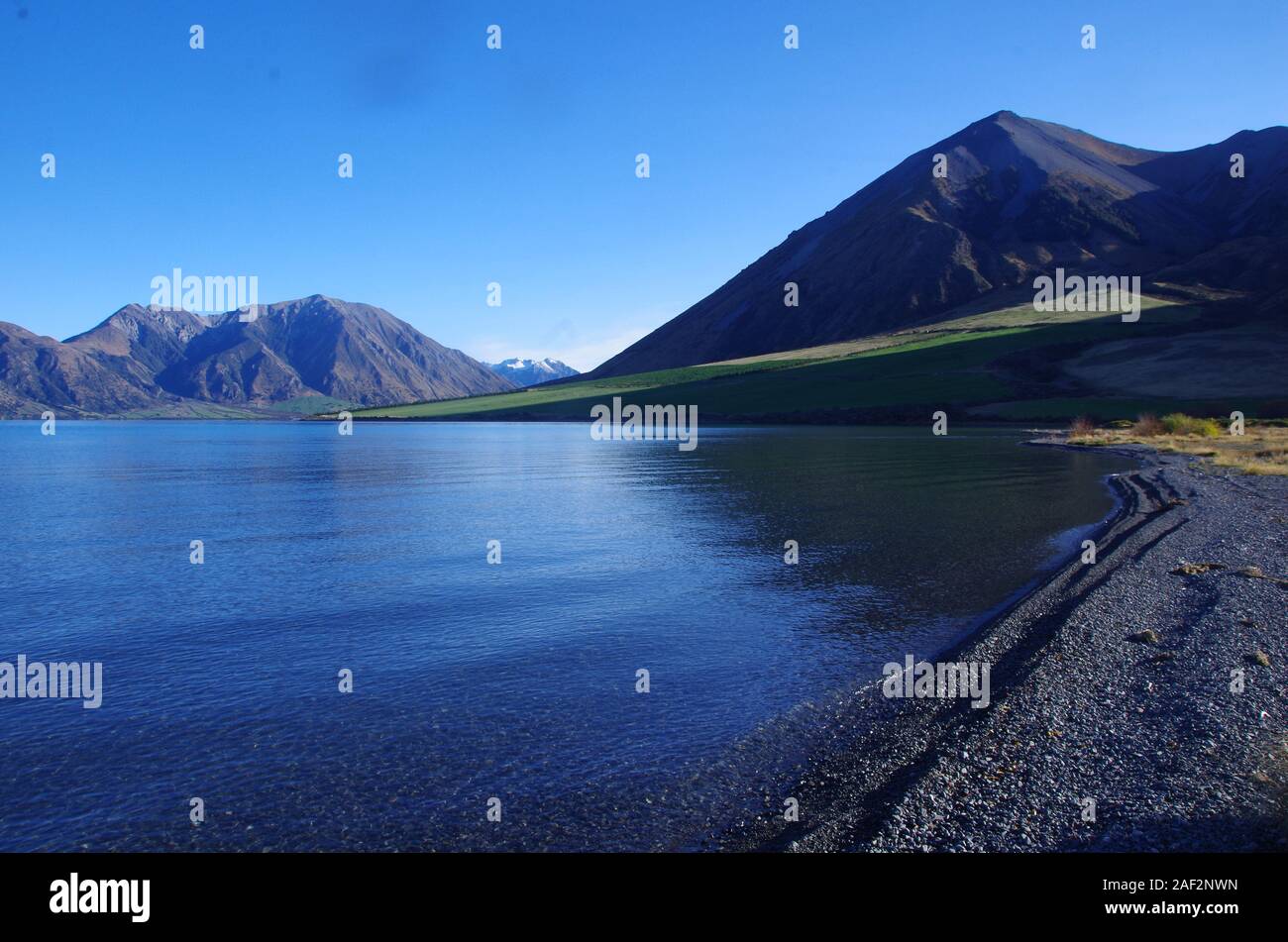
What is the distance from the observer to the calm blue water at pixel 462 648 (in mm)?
→ 12359

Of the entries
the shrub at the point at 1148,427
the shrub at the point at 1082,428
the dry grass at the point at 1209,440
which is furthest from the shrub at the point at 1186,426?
the shrub at the point at 1082,428

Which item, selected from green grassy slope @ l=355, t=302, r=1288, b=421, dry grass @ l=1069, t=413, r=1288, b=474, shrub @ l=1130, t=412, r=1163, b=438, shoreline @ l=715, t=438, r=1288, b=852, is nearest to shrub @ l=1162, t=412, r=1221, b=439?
dry grass @ l=1069, t=413, r=1288, b=474

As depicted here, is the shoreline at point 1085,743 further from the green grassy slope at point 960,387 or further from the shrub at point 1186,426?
the green grassy slope at point 960,387

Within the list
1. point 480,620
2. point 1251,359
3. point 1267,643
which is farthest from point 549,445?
point 1251,359

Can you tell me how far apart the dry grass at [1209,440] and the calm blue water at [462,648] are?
18.4m

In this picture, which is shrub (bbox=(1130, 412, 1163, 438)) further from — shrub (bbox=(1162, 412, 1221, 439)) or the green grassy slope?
the green grassy slope

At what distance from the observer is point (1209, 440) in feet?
283

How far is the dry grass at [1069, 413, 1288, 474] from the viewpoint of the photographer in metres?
60.6

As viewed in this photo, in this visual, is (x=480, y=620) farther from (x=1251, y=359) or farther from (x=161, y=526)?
(x=1251, y=359)

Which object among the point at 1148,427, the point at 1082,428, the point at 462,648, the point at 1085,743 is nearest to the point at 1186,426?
the point at 1148,427

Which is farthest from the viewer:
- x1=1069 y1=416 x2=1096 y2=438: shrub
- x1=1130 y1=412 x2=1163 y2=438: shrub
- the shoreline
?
x1=1069 y1=416 x2=1096 y2=438: shrub

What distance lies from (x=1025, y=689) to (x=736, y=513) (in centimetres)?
2887

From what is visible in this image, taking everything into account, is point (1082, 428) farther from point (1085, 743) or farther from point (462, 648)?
point (462, 648)

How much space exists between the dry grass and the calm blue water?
726 inches
